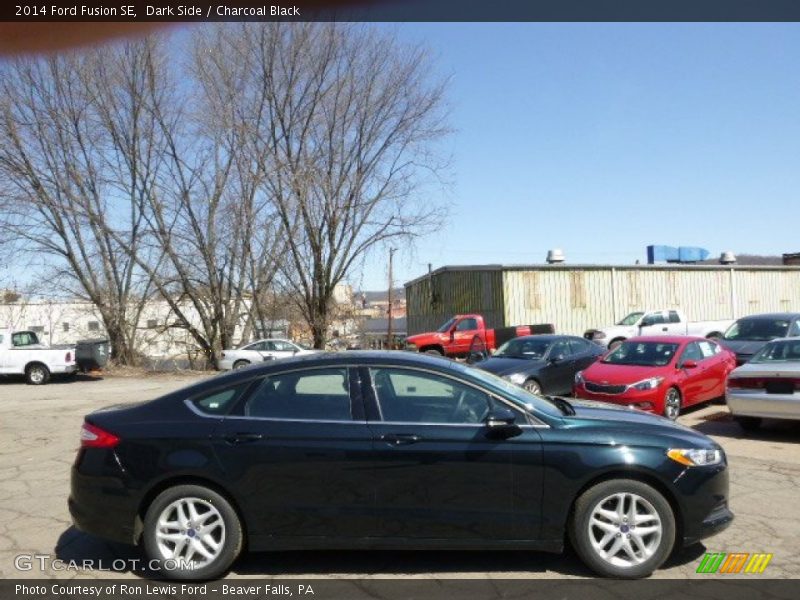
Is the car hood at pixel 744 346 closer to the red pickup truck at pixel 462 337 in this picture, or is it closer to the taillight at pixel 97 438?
the red pickup truck at pixel 462 337

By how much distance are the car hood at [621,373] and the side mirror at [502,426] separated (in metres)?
7.15

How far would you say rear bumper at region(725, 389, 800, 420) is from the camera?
923 centimetres

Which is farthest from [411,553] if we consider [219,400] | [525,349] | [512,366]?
[525,349]

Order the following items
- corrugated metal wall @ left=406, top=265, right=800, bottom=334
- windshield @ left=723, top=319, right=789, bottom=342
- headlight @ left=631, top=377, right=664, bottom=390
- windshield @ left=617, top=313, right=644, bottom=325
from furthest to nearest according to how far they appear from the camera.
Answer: corrugated metal wall @ left=406, top=265, right=800, bottom=334, windshield @ left=617, top=313, right=644, bottom=325, windshield @ left=723, top=319, right=789, bottom=342, headlight @ left=631, top=377, right=664, bottom=390

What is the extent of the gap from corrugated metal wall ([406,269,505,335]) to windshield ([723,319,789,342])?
1844 cm

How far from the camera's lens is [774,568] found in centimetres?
475

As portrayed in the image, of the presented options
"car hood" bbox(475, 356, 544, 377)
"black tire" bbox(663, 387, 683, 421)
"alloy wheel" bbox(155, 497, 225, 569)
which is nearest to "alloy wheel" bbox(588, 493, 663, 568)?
"alloy wheel" bbox(155, 497, 225, 569)

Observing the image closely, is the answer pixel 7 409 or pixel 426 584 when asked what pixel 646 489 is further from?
pixel 7 409

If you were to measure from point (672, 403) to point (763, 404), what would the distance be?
2.03 meters

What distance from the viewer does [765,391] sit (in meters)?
9.54

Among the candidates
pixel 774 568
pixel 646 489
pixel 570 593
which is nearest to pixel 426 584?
pixel 570 593

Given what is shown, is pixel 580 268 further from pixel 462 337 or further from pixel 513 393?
pixel 513 393

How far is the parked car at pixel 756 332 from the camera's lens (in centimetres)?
1514

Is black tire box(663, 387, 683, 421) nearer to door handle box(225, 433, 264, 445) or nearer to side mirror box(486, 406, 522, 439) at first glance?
side mirror box(486, 406, 522, 439)
